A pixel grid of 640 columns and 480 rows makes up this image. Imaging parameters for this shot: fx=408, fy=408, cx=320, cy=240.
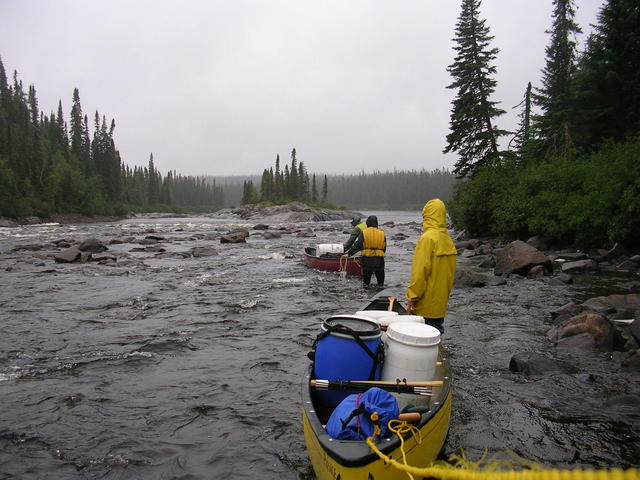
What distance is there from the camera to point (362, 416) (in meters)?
3.66

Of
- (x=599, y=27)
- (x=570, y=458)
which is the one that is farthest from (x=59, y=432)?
(x=599, y=27)

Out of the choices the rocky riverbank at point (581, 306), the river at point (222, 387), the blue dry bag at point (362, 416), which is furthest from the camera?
the rocky riverbank at point (581, 306)

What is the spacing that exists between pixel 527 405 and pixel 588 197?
54.1 feet

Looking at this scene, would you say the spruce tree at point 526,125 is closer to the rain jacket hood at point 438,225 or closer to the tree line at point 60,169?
the rain jacket hood at point 438,225

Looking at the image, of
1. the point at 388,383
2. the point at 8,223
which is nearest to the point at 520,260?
the point at 388,383

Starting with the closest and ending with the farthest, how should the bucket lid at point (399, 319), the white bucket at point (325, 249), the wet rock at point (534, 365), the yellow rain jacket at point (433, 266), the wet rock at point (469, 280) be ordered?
the bucket lid at point (399, 319) → the yellow rain jacket at point (433, 266) → the wet rock at point (534, 365) → the wet rock at point (469, 280) → the white bucket at point (325, 249)

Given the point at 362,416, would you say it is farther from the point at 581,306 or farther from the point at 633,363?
the point at 581,306

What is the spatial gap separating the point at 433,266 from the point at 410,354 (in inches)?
88.0

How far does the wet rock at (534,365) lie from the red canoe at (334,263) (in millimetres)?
10037

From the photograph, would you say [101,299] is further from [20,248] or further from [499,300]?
[20,248]

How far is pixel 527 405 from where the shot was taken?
6.09 metres

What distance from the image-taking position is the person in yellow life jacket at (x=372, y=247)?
13312 mm

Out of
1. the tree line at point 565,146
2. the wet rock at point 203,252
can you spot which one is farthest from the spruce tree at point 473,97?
the wet rock at point 203,252

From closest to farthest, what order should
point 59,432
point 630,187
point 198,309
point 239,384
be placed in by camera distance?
point 59,432 < point 239,384 < point 198,309 < point 630,187
